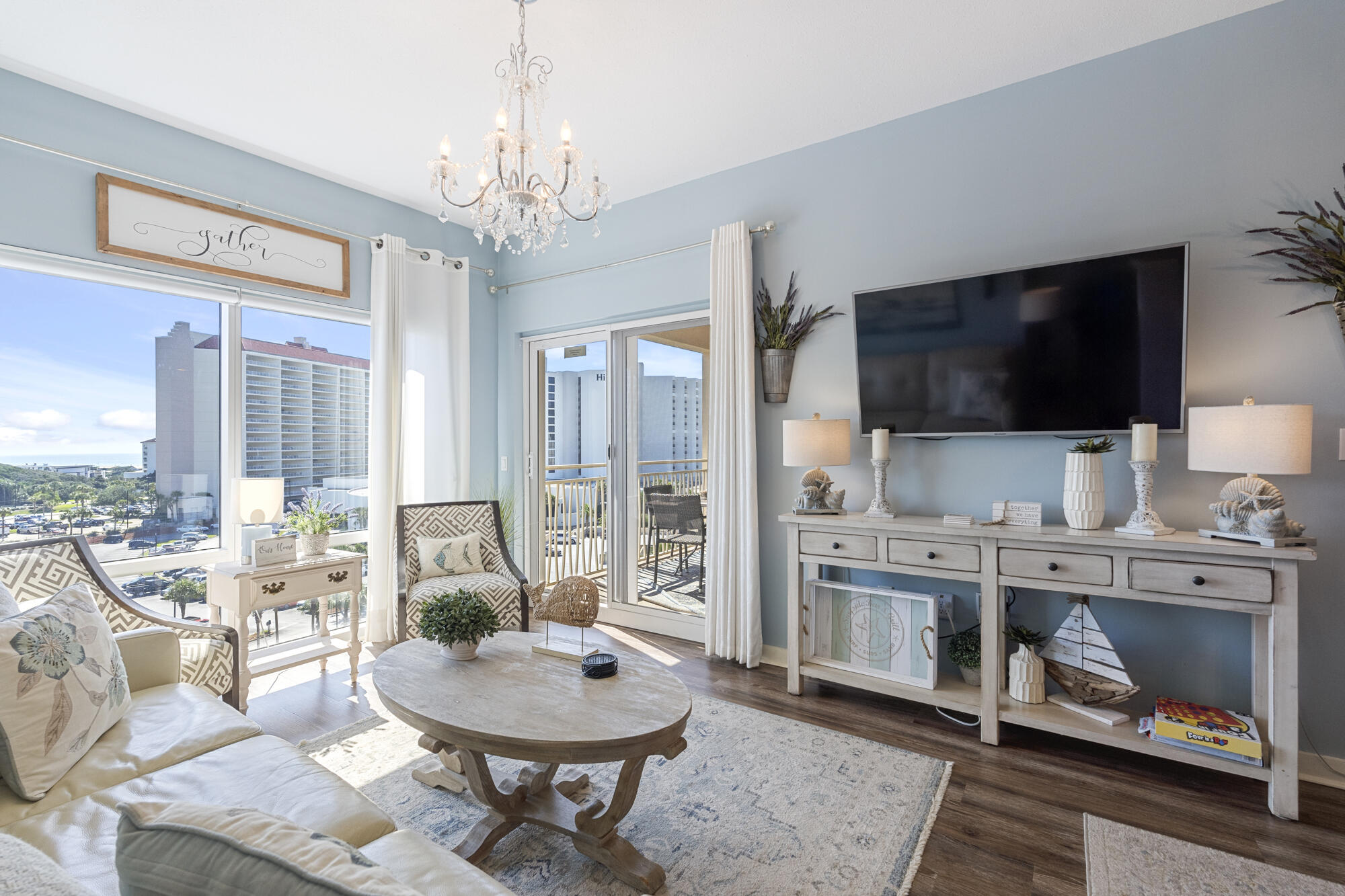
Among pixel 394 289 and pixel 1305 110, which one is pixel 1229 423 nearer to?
pixel 1305 110

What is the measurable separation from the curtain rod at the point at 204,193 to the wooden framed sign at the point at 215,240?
0.13 feet

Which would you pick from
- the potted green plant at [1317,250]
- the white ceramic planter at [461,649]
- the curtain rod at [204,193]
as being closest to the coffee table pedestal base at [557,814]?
the white ceramic planter at [461,649]

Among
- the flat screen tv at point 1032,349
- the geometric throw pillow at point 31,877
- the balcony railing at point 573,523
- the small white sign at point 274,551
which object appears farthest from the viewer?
the balcony railing at point 573,523

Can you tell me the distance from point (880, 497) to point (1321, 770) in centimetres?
181

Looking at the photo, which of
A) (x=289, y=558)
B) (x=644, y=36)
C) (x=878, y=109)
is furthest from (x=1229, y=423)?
(x=289, y=558)

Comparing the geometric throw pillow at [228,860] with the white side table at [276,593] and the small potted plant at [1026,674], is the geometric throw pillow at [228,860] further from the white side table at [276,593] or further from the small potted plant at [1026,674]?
the small potted plant at [1026,674]

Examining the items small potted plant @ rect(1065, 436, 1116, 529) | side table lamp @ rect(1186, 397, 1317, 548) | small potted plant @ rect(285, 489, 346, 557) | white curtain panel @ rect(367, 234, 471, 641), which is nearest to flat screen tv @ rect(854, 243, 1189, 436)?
small potted plant @ rect(1065, 436, 1116, 529)

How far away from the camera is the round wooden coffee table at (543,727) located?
1578 mm

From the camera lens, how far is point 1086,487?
96.0 inches

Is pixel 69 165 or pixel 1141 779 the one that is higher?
pixel 69 165

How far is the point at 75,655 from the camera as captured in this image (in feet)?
5.20

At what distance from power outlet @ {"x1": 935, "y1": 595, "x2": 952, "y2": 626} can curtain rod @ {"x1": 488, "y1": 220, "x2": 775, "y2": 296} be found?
7.09ft

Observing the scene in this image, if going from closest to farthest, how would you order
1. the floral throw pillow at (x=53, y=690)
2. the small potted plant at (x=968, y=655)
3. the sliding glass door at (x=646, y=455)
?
1. the floral throw pillow at (x=53, y=690)
2. the small potted plant at (x=968, y=655)
3. the sliding glass door at (x=646, y=455)

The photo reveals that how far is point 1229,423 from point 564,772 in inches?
103
